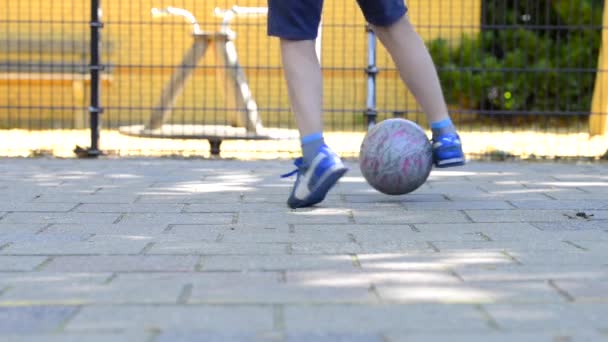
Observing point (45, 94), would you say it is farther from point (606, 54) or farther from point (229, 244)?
point (229, 244)

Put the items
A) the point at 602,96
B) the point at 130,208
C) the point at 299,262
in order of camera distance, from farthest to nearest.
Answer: the point at 602,96 → the point at 130,208 → the point at 299,262

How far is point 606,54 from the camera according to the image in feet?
32.4

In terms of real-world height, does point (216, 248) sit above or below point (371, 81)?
below

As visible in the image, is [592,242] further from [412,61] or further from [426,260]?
[412,61]

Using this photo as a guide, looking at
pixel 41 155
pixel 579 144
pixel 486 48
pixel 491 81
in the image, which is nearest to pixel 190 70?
pixel 41 155

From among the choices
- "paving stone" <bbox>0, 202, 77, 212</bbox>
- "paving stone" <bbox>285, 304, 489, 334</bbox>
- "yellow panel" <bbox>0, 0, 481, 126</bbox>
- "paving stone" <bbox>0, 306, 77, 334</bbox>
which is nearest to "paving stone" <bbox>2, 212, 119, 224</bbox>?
"paving stone" <bbox>0, 202, 77, 212</bbox>

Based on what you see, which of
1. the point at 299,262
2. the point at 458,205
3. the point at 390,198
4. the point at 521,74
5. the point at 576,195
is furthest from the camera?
the point at 521,74

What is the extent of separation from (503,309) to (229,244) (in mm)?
1368

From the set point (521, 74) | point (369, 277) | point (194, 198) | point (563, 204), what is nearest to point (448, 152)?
point (563, 204)

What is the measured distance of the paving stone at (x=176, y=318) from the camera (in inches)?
106

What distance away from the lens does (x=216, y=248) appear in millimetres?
3889

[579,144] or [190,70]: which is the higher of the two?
[190,70]

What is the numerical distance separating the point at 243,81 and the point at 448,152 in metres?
3.95

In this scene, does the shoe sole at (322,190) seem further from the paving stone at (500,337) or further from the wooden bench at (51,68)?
the wooden bench at (51,68)
